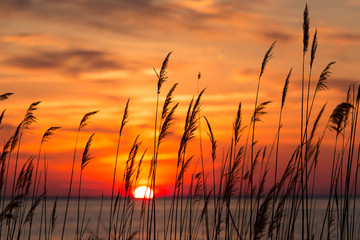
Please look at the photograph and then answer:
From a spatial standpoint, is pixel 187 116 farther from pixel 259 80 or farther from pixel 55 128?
pixel 55 128

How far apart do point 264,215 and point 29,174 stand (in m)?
2.88

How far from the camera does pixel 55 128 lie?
5668mm

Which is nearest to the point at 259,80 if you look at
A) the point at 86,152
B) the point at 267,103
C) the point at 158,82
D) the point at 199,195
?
the point at 267,103

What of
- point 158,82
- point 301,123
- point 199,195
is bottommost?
point 199,195

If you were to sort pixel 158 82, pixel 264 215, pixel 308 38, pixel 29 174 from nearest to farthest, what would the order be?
pixel 264 215, pixel 308 38, pixel 158 82, pixel 29 174

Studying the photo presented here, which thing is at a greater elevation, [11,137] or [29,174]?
[11,137]

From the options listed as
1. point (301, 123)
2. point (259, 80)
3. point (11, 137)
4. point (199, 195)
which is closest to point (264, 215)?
point (301, 123)

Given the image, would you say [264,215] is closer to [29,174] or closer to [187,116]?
[187,116]

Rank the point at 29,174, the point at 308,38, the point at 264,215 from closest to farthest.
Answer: the point at 264,215 → the point at 308,38 → the point at 29,174

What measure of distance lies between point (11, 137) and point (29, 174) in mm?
435

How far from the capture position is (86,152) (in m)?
5.68

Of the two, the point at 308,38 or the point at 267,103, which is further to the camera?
the point at 267,103

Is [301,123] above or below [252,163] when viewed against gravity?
above

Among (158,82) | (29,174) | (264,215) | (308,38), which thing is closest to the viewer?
(264,215)
